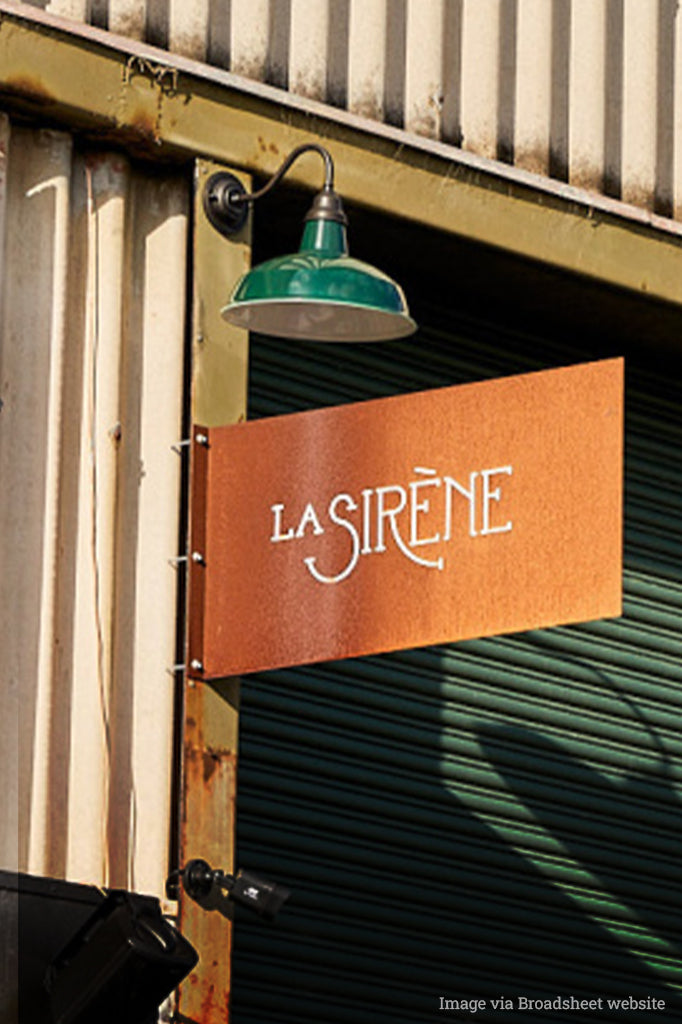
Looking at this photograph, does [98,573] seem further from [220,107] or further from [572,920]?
[572,920]

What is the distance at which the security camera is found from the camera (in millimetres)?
8406

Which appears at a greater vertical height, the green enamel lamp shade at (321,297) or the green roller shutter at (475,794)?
the green enamel lamp shade at (321,297)

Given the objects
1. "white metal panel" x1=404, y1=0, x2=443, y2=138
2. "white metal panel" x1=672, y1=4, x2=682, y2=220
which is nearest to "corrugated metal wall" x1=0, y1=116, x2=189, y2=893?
"white metal panel" x1=404, y1=0, x2=443, y2=138

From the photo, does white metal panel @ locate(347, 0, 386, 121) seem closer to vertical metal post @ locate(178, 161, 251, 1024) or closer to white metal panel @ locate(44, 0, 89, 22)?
vertical metal post @ locate(178, 161, 251, 1024)

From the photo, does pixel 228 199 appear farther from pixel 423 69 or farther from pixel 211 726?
pixel 211 726

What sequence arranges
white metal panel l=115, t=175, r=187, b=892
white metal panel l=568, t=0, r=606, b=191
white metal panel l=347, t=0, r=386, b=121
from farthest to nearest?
white metal panel l=568, t=0, r=606, b=191, white metal panel l=347, t=0, r=386, b=121, white metal panel l=115, t=175, r=187, b=892

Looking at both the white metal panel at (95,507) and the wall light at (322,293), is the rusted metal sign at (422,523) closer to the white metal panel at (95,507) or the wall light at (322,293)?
the wall light at (322,293)

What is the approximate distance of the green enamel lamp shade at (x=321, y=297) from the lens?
8.12 metres

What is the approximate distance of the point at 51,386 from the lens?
348 inches

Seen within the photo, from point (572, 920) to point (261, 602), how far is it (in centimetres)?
304

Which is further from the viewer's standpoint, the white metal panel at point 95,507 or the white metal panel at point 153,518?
the white metal panel at point 153,518

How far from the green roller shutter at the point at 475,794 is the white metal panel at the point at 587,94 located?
78cm

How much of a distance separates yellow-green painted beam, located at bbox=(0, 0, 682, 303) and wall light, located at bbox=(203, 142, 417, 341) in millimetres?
678

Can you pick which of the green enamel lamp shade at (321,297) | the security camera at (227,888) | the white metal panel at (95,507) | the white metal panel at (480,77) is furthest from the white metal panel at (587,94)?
the security camera at (227,888)
